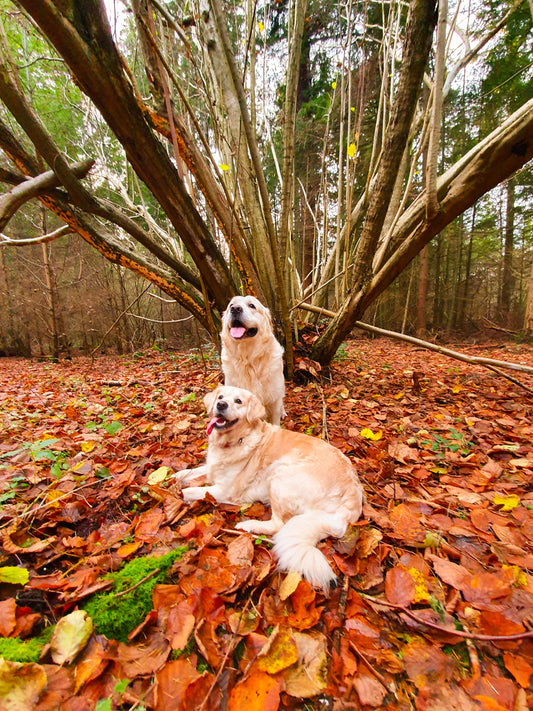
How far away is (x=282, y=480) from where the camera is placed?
7.16 feet

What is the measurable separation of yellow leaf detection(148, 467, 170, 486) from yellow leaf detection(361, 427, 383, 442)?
210 centimetres

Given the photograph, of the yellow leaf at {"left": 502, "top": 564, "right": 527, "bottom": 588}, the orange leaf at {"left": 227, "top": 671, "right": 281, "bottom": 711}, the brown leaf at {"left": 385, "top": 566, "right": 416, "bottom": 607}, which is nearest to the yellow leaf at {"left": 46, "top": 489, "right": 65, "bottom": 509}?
the orange leaf at {"left": 227, "top": 671, "right": 281, "bottom": 711}

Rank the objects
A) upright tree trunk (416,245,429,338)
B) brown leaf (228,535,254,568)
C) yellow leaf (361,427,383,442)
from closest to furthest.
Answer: brown leaf (228,535,254,568)
yellow leaf (361,427,383,442)
upright tree trunk (416,245,429,338)

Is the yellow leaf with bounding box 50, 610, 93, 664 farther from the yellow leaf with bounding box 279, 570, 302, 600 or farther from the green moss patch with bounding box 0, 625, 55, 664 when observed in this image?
the yellow leaf with bounding box 279, 570, 302, 600

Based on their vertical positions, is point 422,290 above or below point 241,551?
above

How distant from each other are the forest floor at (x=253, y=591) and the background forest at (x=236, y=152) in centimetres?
232

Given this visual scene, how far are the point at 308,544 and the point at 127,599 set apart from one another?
0.95m

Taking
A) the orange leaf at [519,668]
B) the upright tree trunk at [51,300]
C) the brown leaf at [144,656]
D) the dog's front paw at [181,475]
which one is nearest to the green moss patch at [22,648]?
the brown leaf at [144,656]

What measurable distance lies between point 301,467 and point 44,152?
15.3ft

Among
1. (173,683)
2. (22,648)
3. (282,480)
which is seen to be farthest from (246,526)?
(22,648)

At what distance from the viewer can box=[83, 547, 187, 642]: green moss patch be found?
1321 millimetres

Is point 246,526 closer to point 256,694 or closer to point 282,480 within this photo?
point 282,480

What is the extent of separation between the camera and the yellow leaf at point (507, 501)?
2.09m

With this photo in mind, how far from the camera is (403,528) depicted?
6.35 ft
